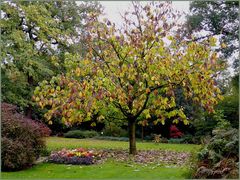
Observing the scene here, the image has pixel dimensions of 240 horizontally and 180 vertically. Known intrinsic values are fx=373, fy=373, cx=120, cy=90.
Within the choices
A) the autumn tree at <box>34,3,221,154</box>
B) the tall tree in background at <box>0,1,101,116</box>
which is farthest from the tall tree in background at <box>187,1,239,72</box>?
the autumn tree at <box>34,3,221,154</box>

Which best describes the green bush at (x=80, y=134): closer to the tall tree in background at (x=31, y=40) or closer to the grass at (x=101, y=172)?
the tall tree in background at (x=31, y=40)

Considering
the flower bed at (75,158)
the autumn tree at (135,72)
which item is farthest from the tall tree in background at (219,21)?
the flower bed at (75,158)

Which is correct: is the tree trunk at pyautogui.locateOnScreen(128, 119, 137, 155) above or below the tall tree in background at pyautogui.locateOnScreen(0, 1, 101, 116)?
below

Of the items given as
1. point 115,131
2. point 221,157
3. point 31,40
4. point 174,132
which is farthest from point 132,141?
point 31,40

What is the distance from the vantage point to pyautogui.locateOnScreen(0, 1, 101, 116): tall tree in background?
58.4 feet

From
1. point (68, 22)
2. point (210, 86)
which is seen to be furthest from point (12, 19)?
point (210, 86)

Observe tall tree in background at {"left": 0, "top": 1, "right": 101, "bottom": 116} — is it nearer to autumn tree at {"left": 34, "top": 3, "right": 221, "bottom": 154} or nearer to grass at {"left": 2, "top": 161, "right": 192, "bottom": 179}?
autumn tree at {"left": 34, "top": 3, "right": 221, "bottom": 154}

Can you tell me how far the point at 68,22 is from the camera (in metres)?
23.8

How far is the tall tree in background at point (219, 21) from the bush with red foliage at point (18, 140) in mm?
11470

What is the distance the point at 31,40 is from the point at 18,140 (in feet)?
39.4

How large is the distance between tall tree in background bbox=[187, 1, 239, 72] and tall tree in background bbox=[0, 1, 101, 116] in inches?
252

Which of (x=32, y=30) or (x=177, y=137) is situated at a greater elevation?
(x=32, y=30)

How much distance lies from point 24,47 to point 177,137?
9.73 metres

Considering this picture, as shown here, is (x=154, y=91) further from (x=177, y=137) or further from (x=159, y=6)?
(x=177, y=137)
